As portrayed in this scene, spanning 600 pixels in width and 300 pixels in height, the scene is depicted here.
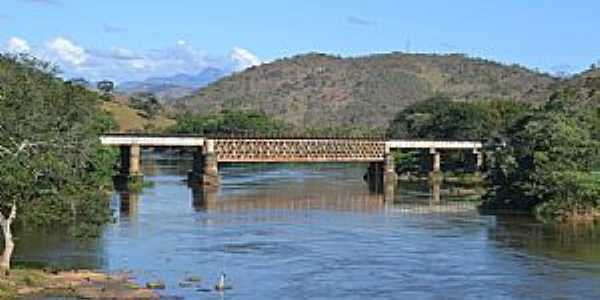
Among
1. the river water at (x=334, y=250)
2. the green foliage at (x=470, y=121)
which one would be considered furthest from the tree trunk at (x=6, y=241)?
the green foliage at (x=470, y=121)

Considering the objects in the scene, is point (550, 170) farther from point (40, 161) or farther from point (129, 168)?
point (129, 168)

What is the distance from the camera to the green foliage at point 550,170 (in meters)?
91.2

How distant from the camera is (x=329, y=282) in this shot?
190 ft

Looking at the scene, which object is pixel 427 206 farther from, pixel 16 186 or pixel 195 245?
pixel 16 186

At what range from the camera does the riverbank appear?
164ft

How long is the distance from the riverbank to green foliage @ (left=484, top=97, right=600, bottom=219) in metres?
A: 46.5

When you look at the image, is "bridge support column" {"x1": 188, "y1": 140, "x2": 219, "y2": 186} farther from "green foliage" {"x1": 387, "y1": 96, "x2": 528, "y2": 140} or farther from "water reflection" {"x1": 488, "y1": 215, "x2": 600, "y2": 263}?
"water reflection" {"x1": 488, "y1": 215, "x2": 600, "y2": 263}

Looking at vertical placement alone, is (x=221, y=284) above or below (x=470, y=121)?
below

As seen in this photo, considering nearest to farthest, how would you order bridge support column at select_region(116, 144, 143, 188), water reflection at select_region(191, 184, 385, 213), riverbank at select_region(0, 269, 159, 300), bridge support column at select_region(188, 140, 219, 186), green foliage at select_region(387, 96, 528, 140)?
riverbank at select_region(0, 269, 159, 300) → water reflection at select_region(191, 184, 385, 213) → bridge support column at select_region(116, 144, 143, 188) → bridge support column at select_region(188, 140, 219, 186) → green foliage at select_region(387, 96, 528, 140)

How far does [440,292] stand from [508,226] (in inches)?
1356

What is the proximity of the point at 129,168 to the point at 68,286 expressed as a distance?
88.3 m

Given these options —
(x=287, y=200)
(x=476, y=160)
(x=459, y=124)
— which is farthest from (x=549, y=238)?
(x=459, y=124)

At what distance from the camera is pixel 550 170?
94.2 m

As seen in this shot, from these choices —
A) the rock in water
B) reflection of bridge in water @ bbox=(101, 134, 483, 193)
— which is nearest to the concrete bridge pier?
reflection of bridge in water @ bbox=(101, 134, 483, 193)
